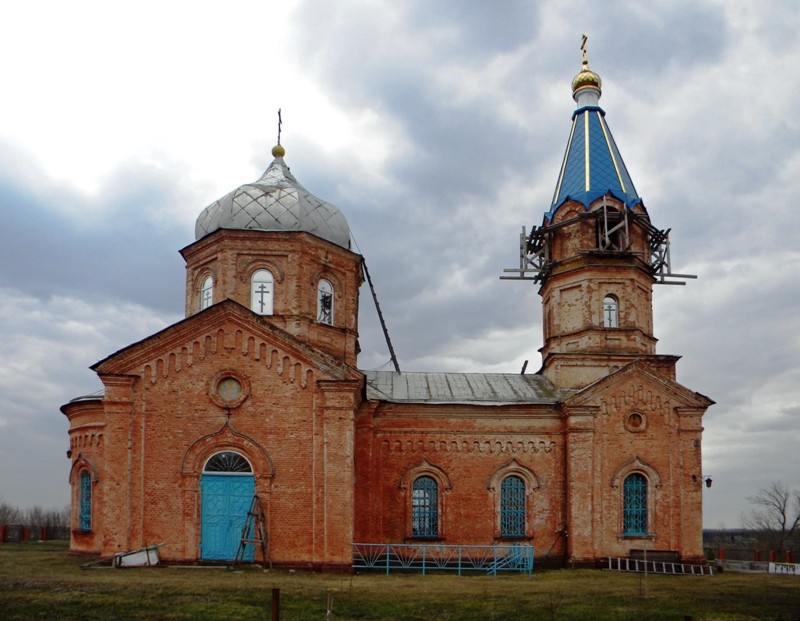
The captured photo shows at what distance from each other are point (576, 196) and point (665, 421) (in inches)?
311

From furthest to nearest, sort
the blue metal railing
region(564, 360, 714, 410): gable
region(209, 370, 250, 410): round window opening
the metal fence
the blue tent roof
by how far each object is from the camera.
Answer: the metal fence
the blue tent roof
region(564, 360, 714, 410): gable
the blue metal railing
region(209, 370, 250, 410): round window opening

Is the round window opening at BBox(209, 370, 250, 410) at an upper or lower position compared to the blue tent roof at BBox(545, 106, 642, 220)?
lower

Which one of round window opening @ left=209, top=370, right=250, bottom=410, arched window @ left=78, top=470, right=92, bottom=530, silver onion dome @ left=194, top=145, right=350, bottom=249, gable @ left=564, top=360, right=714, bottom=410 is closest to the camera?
round window opening @ left=209, top=370, right=250, bottom=410

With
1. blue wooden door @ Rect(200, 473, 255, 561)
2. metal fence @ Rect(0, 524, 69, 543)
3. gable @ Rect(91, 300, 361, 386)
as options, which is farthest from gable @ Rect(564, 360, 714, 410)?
metal fence @ Rect(0, 524, 69, 543)

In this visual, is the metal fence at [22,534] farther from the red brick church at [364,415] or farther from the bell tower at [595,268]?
the bell tower at [595,268]

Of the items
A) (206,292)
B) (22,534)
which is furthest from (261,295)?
(22,534)

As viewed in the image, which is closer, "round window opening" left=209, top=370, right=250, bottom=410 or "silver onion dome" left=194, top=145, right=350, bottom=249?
"round window opening" left=209, top=370, right=250, bottom=410

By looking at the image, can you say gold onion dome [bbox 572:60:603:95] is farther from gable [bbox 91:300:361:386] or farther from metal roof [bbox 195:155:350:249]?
gable [bbox 91:300:361:386]

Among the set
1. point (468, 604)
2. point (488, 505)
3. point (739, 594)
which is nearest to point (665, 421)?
point (488, 505)

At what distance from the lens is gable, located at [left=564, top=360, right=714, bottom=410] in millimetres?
24172

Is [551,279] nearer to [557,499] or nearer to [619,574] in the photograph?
[557,499]

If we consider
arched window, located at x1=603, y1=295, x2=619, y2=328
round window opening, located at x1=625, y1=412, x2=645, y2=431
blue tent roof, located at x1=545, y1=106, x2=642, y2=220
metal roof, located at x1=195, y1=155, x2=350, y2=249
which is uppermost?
blue tent roof, located at x1=545, y1=106, x2=642, y2=220

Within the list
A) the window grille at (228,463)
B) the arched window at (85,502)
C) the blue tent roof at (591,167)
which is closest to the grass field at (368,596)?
the window grille at (228,463)

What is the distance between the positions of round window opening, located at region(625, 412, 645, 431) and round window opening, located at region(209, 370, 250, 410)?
11.1 metres
